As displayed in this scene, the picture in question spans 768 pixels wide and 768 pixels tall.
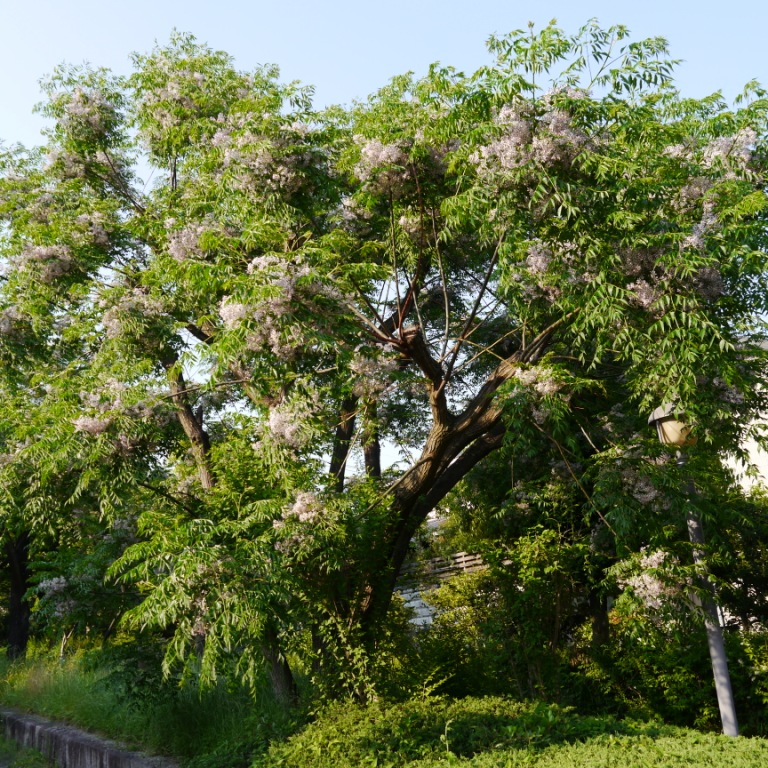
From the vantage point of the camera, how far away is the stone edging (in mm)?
8477

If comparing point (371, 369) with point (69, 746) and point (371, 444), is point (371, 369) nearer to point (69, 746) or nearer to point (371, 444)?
point (371, 444)

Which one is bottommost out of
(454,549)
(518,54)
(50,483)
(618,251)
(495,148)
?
(454,549)

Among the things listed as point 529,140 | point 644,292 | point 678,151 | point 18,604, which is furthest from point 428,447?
point 18,604

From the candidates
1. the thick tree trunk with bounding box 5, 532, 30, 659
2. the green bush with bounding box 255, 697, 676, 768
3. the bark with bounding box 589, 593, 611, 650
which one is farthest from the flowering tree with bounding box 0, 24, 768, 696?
the thick tree trunk with bounding box 5, 532, 30, 659

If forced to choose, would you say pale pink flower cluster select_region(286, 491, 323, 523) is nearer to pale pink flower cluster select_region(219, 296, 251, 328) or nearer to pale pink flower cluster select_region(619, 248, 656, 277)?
pale pink flower cluster select_region(219, 296, 251, 328)

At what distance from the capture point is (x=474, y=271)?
426 inches

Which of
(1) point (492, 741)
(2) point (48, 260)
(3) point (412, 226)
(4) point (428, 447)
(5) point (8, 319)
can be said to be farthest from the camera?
(5) point (8, 319)

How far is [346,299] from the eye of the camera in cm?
773

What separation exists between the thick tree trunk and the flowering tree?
381 inches

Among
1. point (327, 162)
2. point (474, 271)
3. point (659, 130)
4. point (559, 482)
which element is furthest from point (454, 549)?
point (659, 130)

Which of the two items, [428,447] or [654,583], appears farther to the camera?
[428,447]

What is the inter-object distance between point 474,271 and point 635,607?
5.13m

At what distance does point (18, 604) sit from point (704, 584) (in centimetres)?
1736

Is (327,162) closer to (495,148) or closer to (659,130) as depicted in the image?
(495,148)
